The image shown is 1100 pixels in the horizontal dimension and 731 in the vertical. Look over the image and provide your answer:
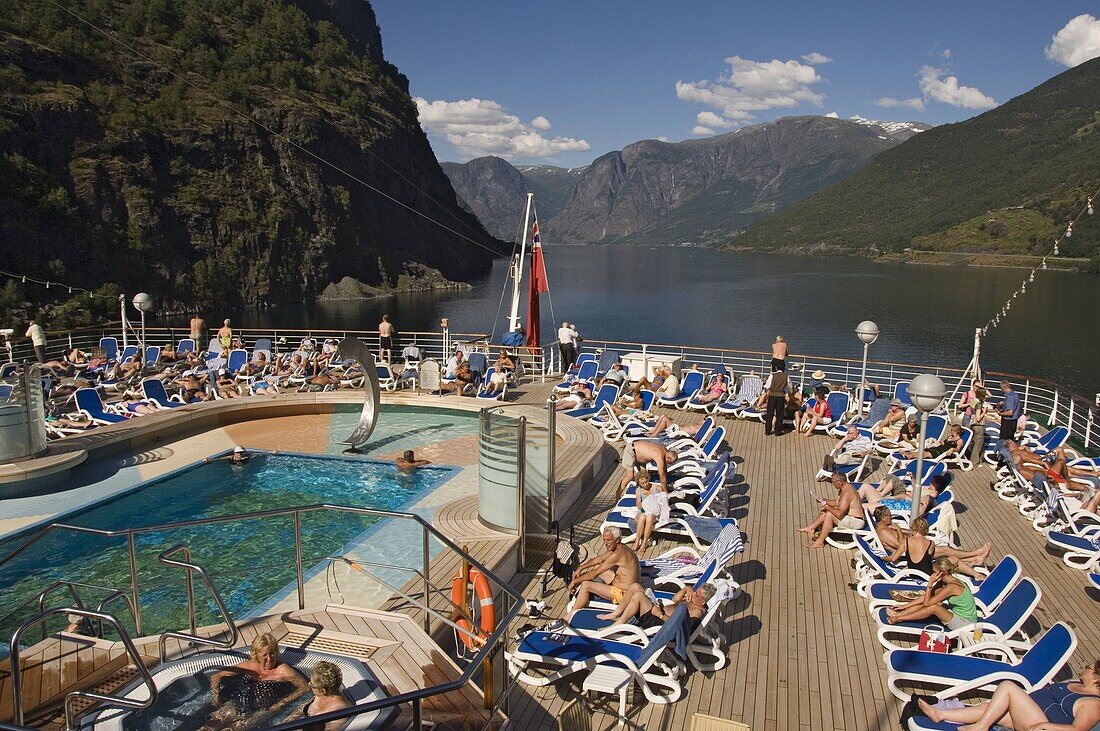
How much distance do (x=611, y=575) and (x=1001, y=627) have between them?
2544mm

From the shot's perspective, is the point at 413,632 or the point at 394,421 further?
the point at 394,421

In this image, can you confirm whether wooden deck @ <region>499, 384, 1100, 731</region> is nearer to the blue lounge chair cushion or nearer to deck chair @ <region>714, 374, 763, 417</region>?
the blue lounge chair cushion

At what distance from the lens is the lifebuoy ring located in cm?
442

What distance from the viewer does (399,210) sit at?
267 feet

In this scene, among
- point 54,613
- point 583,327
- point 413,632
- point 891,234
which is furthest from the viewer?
point 891,234

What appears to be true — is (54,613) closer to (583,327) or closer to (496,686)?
(496,686)

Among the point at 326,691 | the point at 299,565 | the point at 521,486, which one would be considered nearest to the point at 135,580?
the point at 299,565

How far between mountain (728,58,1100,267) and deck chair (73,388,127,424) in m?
85.8

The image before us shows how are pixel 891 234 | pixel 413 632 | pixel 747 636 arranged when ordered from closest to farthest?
pixel 413 632 → pixel 747 636 → pixel 891 234

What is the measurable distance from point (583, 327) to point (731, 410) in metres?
41.2

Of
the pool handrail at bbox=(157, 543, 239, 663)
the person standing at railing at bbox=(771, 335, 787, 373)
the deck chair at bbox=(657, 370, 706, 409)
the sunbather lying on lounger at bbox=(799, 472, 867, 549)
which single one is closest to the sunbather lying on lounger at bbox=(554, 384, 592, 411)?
the deck chair at bbox=(657, 370, 706, 409)

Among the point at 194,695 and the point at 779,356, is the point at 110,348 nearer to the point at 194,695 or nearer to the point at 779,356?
the point at 779,356

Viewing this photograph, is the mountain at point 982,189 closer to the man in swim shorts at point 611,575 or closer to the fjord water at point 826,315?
the fjord water at point 826,315

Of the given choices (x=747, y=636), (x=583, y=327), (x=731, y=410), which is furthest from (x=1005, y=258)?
(x=747, y=636)
